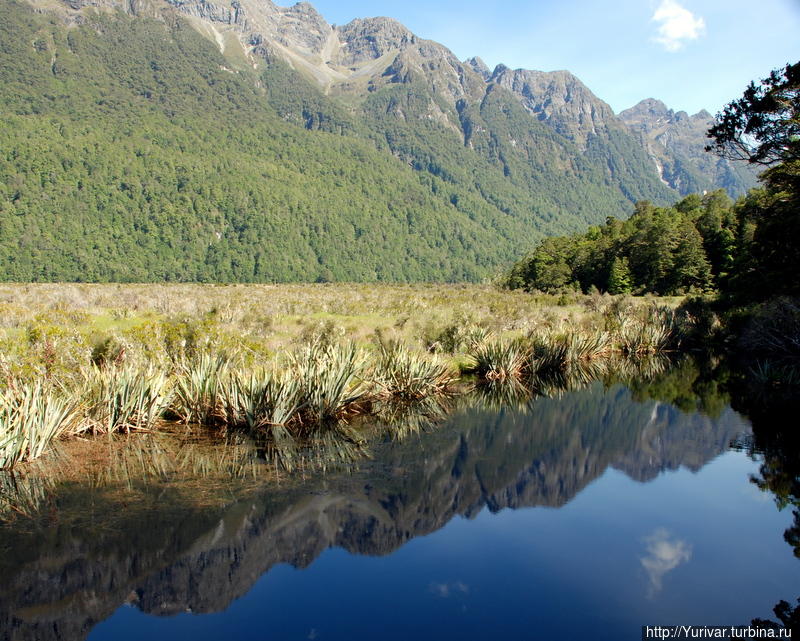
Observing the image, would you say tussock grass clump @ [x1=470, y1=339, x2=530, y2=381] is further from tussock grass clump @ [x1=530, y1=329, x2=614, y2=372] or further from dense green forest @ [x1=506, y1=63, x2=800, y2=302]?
dense green forest @ [x1=506, y1=63, x2=800, y2=302]

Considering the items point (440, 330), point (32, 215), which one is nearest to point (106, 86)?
point (32, 215)

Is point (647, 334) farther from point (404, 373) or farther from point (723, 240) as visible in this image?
point (723, 240)

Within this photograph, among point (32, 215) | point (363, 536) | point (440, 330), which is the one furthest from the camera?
point (32, 215)

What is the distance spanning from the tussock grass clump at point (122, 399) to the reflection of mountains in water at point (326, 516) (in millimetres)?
3202

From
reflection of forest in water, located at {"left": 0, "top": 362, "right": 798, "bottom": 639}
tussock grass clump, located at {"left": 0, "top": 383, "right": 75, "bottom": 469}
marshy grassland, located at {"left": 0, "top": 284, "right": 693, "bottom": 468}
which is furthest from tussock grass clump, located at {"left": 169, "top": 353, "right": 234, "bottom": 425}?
tussock grass clump, located at {"left": 0, "top": 383, "right": 75, "bottom": 469}

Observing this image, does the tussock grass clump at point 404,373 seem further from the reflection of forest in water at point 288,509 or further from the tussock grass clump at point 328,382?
A: the reflection of forest in water at point 288,509

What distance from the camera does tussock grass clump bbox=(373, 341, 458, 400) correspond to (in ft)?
49.5

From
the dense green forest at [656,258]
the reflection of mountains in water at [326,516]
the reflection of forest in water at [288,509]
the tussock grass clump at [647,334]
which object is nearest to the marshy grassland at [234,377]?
the reflection of forest in water at [288,509]

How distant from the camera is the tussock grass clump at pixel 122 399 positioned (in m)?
11.3

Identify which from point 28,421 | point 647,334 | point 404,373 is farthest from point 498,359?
point 28,421

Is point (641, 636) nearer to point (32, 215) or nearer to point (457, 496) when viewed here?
point (457, 496)

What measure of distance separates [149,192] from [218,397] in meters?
159

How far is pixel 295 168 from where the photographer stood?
7771 inches

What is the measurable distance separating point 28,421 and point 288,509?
174 inches
